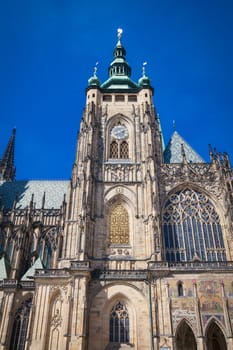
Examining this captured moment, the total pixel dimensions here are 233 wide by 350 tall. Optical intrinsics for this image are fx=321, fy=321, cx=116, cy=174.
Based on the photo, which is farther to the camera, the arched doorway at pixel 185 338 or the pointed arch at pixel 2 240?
the pointed arch at pixel 2 240

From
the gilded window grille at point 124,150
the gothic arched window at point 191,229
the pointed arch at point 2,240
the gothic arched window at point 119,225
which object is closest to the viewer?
the gothic arched window at point 191,229

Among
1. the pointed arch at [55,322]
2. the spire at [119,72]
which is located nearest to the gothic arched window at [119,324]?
the pointed arch at [55,322]

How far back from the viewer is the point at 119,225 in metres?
28.5

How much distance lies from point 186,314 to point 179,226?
7.95 meters

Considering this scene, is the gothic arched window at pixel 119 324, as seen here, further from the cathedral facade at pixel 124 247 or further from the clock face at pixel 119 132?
the clock face at pixel 119 132

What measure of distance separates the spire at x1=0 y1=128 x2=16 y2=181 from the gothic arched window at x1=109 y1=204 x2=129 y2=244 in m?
28.5

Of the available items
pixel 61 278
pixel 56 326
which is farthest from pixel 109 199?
pixel 56 326

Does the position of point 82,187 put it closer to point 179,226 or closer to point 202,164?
point 179,226

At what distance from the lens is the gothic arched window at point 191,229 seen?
26.5 m

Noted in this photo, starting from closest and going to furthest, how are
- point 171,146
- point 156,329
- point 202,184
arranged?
point 156,329 < point 202,184 < point 171,146

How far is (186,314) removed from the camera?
21.8 m

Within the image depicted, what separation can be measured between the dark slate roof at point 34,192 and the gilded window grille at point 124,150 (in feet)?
32.9

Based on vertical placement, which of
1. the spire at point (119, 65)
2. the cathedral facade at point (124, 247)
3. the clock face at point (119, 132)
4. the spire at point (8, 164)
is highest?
the spire at point (119, 65)

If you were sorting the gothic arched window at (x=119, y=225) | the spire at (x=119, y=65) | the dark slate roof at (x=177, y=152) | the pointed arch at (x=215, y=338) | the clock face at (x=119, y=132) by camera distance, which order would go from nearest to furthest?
the pointed arch at (x=215, y=338) → the gothic arched window at (x=119, y=225) → the dark slate roof at (x=177, y=152) → the clock face at (x=119, y=132) → the spire at (x=119, y=65)
